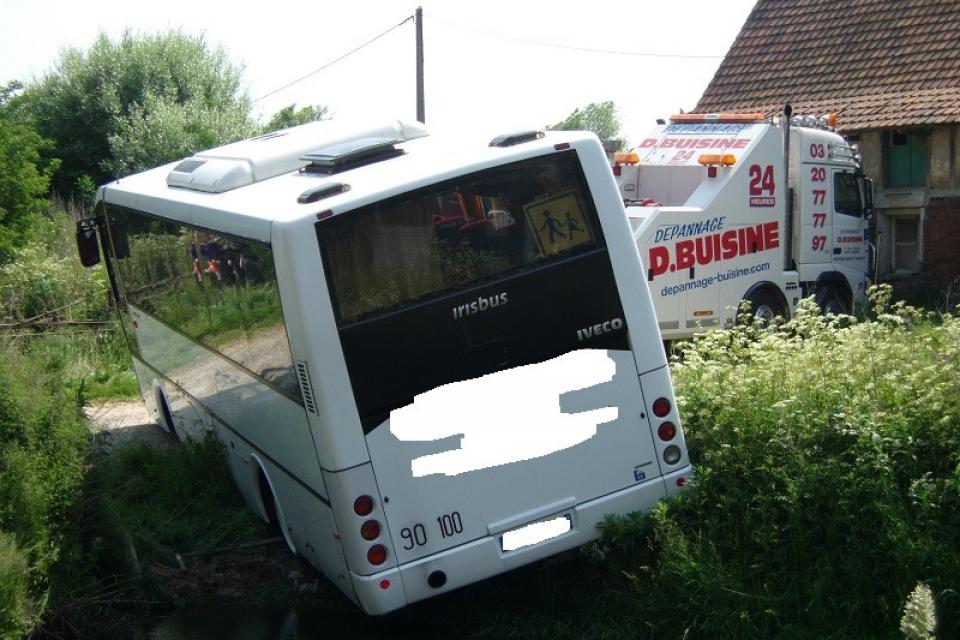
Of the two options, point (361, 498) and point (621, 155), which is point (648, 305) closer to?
point (361, 498)

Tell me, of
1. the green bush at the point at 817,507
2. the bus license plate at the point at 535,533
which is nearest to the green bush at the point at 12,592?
the bus license plate at the point at 535,533

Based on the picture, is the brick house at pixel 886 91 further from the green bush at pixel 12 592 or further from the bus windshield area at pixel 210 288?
the green bush at pixel 12 592

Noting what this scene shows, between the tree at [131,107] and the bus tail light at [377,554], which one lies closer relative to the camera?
the bus tail light at [377,554]

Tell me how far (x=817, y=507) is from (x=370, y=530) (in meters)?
2.57

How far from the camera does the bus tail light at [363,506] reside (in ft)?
22.5

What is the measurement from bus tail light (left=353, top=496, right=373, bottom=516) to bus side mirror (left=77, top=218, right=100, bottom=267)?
823 centimetres

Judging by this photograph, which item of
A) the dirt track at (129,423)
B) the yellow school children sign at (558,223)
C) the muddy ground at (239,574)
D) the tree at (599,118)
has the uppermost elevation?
the yellow school children sign at (558,223)

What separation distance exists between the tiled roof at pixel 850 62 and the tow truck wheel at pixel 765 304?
6.60m

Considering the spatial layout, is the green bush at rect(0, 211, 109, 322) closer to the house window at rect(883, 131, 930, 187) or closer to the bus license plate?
the house window at rect(883, 131, 930, 187)

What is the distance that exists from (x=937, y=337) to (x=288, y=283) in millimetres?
4297

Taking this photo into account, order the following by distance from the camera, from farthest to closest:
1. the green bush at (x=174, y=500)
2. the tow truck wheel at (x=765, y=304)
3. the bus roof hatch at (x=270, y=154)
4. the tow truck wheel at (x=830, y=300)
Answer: the tow truck wheel at (x=830, y=300) → the tow truck wheel at (x=765, y=304) → the green bush at (x=174, y=500) → the bus roof hatch at (x=270, y=154)

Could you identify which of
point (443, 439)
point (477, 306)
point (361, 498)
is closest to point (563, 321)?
point (477, 306)

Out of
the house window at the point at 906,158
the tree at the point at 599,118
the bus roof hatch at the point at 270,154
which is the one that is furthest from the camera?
the tree at the point at 599,118

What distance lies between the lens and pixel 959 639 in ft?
18.8
